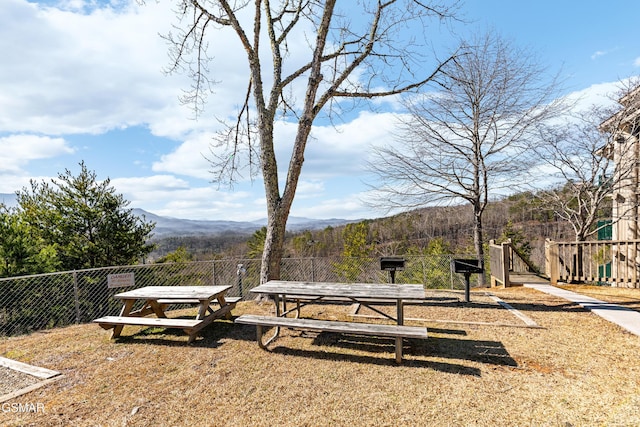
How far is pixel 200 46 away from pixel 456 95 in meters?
7.82

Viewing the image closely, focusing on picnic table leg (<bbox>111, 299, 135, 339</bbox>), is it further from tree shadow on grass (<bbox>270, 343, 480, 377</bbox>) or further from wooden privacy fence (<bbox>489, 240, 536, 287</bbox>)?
wooden privacy fence (<bbox>489, 240, 536, 287</bbox>)

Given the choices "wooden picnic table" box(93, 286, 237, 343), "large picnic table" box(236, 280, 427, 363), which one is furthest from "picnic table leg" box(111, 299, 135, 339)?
"large picnic table" box(236, 280, 427, 363)

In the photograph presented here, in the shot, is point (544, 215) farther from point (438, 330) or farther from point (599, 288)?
point (438, 330)

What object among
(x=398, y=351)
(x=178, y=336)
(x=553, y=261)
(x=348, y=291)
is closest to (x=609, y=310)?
(x=553, y=261)

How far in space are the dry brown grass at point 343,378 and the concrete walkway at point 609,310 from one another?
0.75 ft

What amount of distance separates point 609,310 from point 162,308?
24.8 ft

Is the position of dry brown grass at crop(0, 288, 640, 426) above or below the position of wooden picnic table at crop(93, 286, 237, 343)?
below

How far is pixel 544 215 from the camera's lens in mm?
22938

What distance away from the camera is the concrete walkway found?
168 inches

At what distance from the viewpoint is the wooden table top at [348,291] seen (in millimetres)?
3650

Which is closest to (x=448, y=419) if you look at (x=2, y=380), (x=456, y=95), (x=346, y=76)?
(x=2, y=380)

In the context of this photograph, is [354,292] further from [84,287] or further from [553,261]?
[84,287]

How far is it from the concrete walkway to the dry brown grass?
0.75 feet

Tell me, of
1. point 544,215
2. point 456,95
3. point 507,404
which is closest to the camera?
point 507,404
